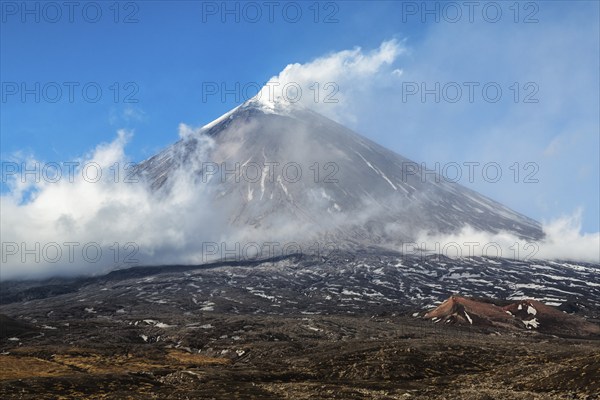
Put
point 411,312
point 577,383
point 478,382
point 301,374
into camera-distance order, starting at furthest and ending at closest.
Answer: point 411,312 < point 301,374 < point 478,382 < point 577,383

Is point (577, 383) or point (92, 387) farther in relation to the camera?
point (92, 387)

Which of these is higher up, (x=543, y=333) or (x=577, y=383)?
(x=577, y=383)

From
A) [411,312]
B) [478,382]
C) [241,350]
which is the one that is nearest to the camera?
[478,382]

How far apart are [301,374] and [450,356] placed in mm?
26217

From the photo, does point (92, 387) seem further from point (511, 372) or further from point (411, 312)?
point (411, 312)

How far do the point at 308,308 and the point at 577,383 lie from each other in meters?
141

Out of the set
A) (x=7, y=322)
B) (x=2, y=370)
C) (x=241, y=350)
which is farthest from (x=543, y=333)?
(x=7, y=322)

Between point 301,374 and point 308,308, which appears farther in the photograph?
point 308,308

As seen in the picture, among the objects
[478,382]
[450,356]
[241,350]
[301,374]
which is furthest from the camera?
[241,350]

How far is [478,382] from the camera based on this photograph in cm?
6775

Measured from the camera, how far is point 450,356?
3639 inches

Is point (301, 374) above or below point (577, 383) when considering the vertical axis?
below

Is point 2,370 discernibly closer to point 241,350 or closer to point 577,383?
point 241,350

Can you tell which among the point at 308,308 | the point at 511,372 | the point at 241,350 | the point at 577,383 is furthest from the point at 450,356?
the point at 308,308
